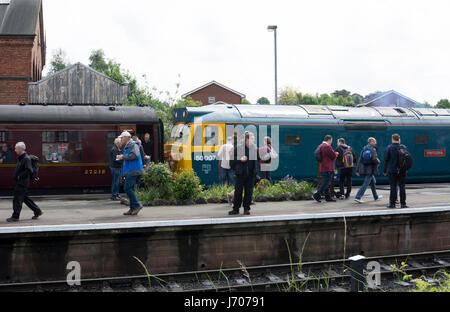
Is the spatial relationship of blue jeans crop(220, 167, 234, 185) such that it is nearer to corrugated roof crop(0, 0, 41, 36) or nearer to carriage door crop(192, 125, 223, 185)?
carriage door crop(192, 125, 223, 185)

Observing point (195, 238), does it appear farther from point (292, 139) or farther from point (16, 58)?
point (16, 58)

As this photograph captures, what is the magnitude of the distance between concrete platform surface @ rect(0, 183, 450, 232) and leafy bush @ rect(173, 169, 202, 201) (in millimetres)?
452

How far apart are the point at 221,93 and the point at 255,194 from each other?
48367 millimetres

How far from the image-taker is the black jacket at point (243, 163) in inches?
415

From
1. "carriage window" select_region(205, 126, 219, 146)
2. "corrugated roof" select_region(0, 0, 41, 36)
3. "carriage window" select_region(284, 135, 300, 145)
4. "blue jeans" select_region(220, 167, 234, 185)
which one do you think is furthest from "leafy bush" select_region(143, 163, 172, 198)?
"corrugated roof" select_region(0, 0, 41, 36)

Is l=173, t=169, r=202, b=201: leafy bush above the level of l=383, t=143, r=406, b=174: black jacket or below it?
below

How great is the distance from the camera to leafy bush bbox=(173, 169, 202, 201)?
1298 cm

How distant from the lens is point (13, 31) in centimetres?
2772

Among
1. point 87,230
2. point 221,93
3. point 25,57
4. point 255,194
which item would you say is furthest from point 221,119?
point 221,93

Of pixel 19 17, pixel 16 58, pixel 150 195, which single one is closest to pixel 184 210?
pixel 150 195

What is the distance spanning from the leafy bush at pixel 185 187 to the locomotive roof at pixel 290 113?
3127 mm

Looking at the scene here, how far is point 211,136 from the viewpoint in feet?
51.6

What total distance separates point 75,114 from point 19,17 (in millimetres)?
15829
